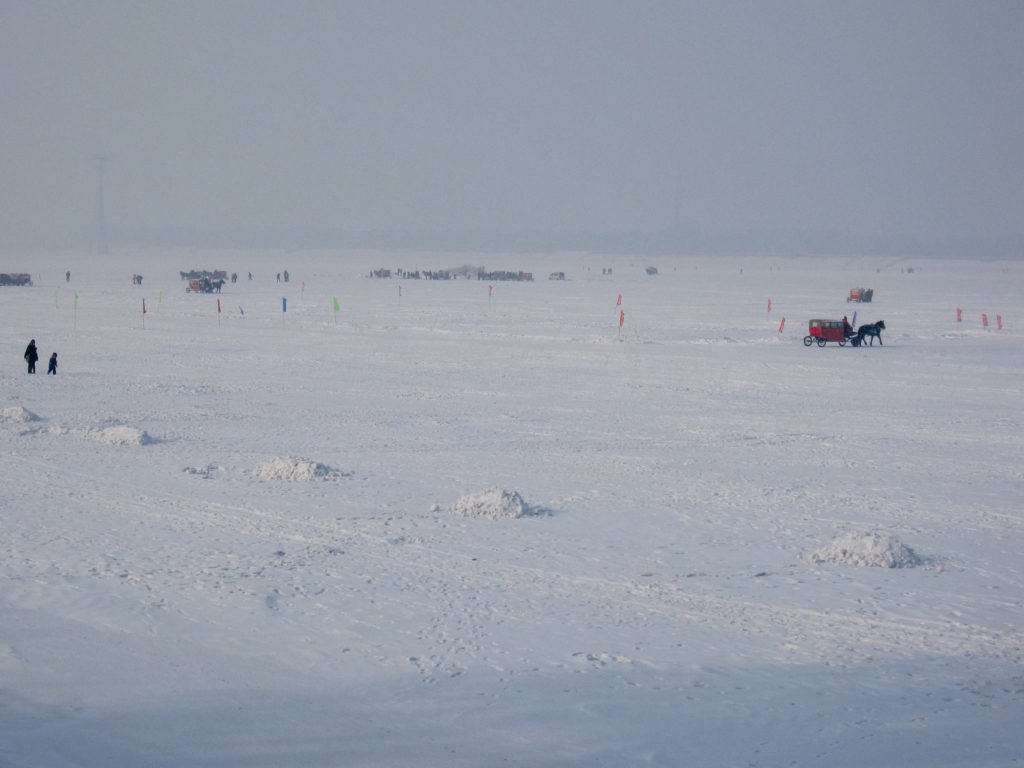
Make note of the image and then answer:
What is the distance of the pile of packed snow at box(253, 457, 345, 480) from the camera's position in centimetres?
1542

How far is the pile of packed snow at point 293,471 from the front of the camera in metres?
15.4

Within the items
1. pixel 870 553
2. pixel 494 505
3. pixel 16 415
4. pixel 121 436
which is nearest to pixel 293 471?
pixel 494 505

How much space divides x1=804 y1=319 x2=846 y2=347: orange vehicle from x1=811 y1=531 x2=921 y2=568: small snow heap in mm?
27152

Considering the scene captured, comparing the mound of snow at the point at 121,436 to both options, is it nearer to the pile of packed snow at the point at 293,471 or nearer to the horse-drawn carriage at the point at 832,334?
the pile of packed snow at the point at 293,471

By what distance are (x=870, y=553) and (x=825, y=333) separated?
90.5ft

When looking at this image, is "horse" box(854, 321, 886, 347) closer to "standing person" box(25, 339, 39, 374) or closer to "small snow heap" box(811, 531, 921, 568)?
"standing person" box(25, 339, 39, 374)

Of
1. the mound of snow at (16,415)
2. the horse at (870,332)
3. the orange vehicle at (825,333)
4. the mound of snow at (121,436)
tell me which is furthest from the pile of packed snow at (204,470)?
the horse at (870,332)

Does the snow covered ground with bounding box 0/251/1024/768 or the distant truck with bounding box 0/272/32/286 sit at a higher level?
the distant truck with bounding box 0/272/32/286

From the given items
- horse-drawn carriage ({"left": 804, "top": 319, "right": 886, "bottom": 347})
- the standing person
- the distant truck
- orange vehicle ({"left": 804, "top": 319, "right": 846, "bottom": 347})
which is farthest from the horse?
the distant truck

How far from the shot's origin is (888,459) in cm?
1762

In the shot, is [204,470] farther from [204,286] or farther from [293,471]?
[204,286]

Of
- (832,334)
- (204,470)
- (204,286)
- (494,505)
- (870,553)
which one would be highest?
(204,286)

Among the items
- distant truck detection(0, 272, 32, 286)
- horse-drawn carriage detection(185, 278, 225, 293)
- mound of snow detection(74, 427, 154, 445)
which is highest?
distant truck detection(0, 272, 32, 286)

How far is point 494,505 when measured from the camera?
13.5 m
